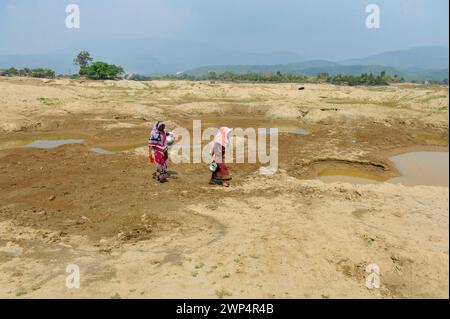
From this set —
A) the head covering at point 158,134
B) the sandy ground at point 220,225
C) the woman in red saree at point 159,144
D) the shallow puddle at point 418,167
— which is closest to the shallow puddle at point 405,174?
the shallow puddle at point 418,167

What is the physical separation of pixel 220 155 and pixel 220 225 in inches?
117

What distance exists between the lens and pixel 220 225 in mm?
8820

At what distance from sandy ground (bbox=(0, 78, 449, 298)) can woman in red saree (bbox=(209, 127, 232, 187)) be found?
1.35 ft

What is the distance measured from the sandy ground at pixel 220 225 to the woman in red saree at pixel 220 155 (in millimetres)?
413

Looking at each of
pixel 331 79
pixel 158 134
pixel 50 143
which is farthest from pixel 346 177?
pixel 331 79

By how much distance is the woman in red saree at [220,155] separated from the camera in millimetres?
10835

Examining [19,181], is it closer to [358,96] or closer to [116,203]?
[116,203]

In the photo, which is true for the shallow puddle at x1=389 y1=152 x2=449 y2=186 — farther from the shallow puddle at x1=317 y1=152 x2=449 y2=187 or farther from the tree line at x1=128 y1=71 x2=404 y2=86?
the tree line at x1=128 y1=71 x2=404 y2=86

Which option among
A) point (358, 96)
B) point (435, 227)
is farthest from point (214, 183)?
point (358, 96)

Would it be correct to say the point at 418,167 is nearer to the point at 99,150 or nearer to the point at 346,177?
the point at 346,177

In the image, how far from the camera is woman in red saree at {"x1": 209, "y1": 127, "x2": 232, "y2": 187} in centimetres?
1084

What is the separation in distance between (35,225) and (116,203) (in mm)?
2203
